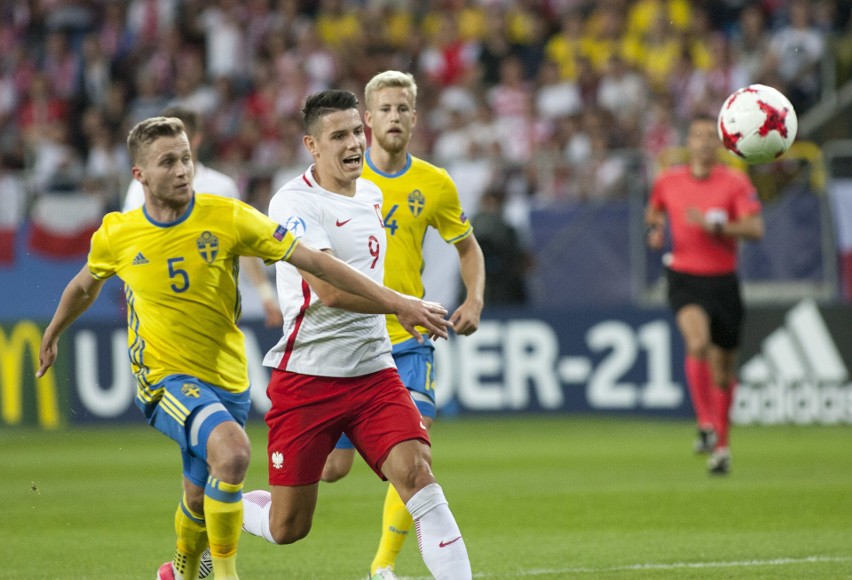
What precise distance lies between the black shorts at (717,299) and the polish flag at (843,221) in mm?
3500

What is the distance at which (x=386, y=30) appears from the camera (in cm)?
2036

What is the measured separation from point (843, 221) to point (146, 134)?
409 inches

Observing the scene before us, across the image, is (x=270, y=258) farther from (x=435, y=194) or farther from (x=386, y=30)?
(x=386, y=30)

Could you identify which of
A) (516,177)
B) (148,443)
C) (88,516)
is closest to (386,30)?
(516,177)

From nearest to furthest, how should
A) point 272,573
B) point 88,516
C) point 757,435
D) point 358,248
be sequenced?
point 358,248 < point 272,573 < point 88,516 < point 757,435

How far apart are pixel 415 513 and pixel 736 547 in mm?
2643

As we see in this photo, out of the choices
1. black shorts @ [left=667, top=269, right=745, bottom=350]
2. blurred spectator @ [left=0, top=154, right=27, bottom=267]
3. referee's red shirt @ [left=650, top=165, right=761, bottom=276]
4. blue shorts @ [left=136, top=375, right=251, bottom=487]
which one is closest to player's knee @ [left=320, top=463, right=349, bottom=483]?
blue shorts @ [left=136, top=375, right=251, bottom=487]

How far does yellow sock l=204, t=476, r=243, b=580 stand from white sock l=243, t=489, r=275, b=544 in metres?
0.31

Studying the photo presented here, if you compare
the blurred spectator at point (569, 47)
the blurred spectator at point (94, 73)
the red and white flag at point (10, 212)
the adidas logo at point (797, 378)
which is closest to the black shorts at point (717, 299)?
the adidas logo at point (797, 378)

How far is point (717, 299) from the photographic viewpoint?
1187 cm

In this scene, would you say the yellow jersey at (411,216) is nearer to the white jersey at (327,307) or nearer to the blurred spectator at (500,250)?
the white jersey at (327,307)

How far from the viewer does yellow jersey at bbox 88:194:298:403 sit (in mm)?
6078

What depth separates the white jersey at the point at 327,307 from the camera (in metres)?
6.13

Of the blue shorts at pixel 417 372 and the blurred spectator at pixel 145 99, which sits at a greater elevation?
the blurred spectator at pixel 145 99
